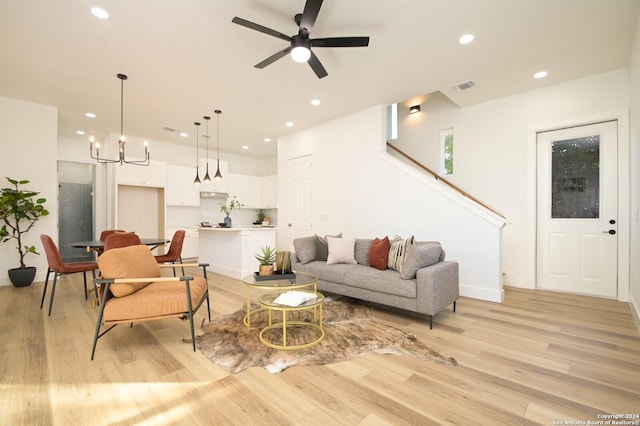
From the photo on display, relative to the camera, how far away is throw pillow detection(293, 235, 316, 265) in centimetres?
400

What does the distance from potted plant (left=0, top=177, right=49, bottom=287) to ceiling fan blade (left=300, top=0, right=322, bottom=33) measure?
16.2 ft

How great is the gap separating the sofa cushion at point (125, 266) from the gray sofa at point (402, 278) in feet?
6.13

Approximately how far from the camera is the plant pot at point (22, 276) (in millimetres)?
4314

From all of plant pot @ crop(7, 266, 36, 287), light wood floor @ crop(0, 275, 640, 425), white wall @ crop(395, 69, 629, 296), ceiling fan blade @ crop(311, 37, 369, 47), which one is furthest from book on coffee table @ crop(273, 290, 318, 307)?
plant pot @ crop(7, 266, 36, 287)

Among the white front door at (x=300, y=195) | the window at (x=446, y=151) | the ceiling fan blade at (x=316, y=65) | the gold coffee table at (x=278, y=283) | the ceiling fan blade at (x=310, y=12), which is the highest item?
the ceiling fan blade at (x=310, y=12)

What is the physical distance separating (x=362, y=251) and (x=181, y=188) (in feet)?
17.7

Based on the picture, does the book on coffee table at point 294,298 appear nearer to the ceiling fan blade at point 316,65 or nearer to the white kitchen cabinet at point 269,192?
the ceiling fan blade at point 316,65

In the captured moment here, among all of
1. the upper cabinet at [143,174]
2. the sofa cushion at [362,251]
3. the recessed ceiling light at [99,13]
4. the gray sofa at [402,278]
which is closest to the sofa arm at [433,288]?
the gray sofa at [402,278]

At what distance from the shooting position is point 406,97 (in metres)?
4.53

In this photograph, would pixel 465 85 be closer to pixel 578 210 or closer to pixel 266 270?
pixel 578 210

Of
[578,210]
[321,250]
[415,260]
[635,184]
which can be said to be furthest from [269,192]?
[635,184]

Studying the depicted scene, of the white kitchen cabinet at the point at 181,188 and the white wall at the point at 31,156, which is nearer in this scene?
Result: the white wall at the point at 31,156

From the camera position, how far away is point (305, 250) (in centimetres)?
402

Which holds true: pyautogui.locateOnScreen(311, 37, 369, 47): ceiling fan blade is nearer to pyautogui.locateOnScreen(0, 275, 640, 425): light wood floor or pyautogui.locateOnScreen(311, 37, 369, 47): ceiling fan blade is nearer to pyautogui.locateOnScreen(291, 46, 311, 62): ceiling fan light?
pyautogui.locateOnScreen(291, 46, 311, 62): ceiling fan light
